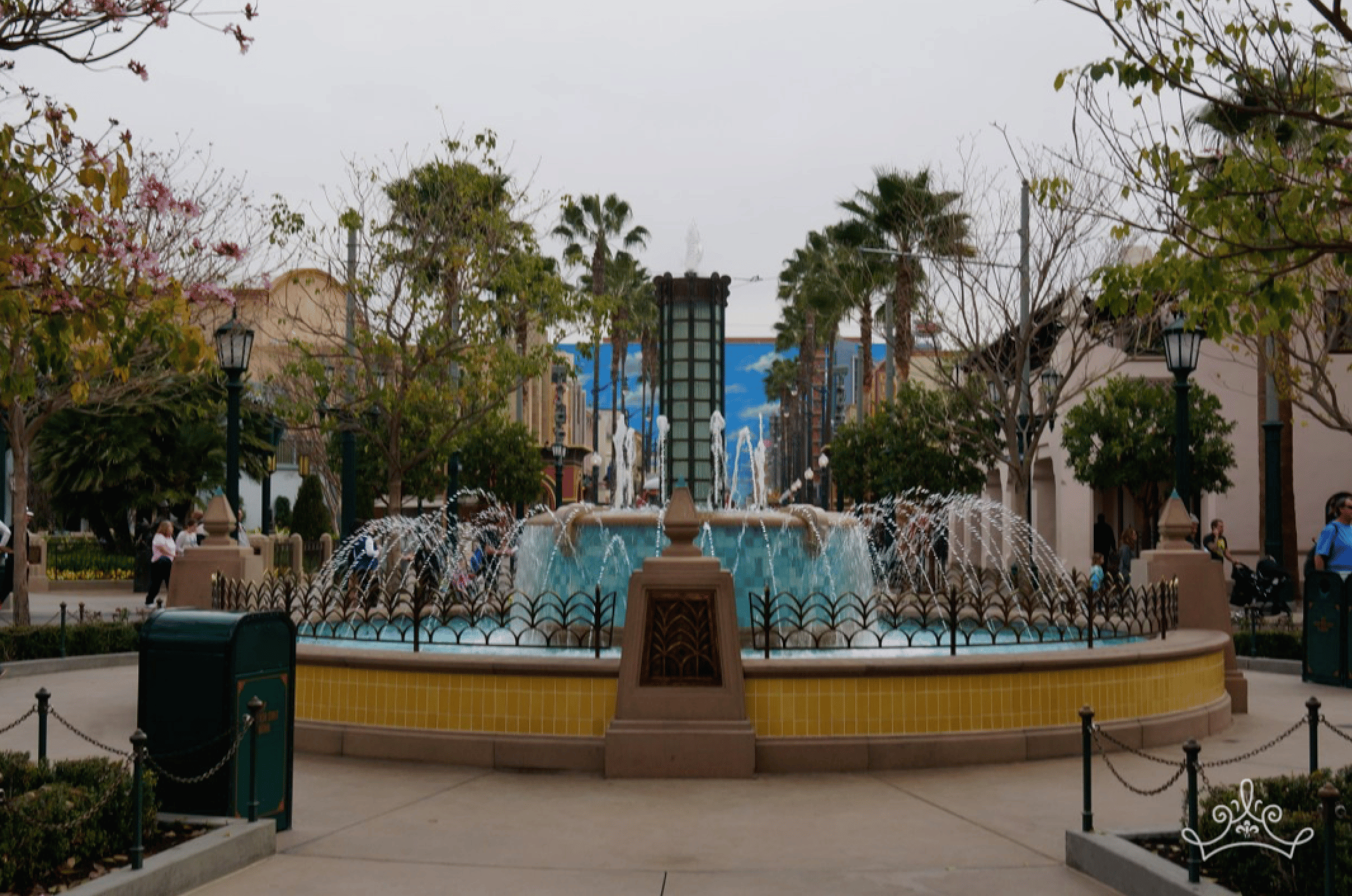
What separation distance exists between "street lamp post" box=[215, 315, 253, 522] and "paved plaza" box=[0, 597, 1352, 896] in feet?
26.0

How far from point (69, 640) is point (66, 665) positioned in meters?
0.71

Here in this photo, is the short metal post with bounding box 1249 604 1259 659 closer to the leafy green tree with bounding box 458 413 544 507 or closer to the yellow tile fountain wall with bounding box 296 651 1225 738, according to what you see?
the yellow tile fountain wall with bounding box 296 651 1225 738

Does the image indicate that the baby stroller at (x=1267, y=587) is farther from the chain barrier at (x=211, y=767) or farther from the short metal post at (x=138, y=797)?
the short metal post at (x=138, y=797)

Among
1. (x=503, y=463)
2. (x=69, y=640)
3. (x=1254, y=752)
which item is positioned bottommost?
(x=69, y=640)

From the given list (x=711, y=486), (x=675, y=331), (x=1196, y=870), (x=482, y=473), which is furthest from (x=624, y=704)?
(x=482, y=473)

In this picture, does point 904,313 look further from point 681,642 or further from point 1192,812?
point 1192,812

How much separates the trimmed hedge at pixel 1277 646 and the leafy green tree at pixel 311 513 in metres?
33.2

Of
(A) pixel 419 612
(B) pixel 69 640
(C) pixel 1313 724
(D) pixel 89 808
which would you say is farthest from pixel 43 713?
(B) pixel 69 640

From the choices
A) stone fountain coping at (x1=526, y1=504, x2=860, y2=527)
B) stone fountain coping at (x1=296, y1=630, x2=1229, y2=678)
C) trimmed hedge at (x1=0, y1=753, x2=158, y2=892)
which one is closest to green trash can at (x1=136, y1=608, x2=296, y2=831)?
Answer: trimmed hedge at (x1=0, y1=753, x2=158, y2=892)

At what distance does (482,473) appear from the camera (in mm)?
53594

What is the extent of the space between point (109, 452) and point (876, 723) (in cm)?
3368

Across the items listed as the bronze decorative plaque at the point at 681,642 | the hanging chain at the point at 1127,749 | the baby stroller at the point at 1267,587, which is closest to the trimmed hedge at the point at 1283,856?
the hanging chain at the point at 1127,749

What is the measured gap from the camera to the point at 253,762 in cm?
824

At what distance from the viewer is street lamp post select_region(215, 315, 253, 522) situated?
62.9 ft
